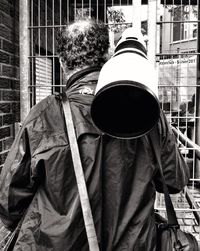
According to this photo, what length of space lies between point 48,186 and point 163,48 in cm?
293

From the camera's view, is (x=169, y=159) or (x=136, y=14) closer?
(x=169, y=159)

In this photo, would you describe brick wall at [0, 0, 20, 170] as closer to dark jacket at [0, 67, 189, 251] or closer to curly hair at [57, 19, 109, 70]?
curly hair at [57, 19, 109, 70]

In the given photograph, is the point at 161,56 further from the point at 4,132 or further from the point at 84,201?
the point at 84,201

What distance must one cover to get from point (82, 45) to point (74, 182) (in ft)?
2.09

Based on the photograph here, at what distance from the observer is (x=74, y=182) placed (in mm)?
1629

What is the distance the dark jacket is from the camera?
1.61m

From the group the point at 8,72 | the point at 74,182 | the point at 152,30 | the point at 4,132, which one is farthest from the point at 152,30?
the point at 74,182

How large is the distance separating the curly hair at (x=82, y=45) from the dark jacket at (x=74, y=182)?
0.10m

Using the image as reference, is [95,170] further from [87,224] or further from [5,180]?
[5,180]

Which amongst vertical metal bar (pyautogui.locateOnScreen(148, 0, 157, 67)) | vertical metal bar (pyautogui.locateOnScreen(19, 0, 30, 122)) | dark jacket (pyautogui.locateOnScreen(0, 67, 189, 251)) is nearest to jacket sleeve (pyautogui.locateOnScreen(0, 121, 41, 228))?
dark jacket (pyautogui.locateOnScreen(0, 67, 189, 251))

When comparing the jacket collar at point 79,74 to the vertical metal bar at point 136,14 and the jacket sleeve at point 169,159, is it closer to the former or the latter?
the jacket sleeve at point 169,159

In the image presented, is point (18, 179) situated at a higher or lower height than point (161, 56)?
lower

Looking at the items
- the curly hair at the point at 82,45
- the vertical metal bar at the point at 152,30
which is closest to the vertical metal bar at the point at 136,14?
the vertical metal bar at the point at 152,30

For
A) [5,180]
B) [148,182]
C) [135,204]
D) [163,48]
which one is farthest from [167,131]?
[163,48]
